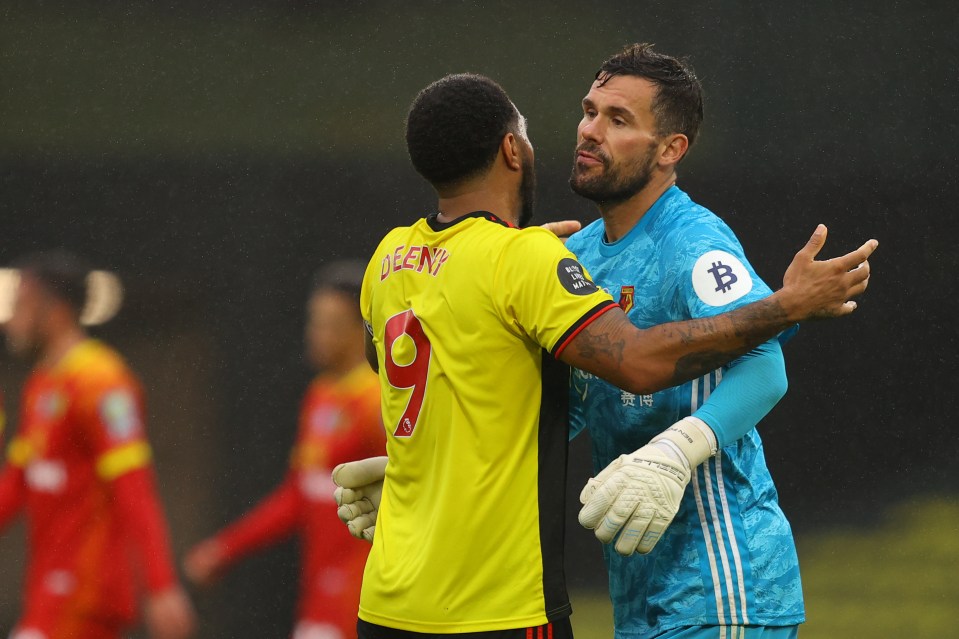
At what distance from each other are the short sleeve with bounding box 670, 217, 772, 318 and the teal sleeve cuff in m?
0.11

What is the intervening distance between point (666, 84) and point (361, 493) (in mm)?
1107

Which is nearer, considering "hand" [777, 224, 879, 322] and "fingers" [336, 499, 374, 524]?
"hand" [777, 224, 879, 322]

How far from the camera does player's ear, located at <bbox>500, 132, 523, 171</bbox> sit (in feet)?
7.11

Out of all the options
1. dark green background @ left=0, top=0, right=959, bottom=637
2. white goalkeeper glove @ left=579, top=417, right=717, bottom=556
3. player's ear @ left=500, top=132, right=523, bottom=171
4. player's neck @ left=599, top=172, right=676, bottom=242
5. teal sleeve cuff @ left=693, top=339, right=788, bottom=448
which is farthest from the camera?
dark green background @ left=0, top=0, right=959, bottom=637

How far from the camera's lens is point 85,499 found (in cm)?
425

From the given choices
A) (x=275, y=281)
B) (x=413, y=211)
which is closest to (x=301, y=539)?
(x=275, y=281)

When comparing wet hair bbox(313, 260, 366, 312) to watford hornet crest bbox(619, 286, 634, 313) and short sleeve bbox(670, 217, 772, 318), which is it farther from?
short sleeve bbox(670, 217, 772, 318)

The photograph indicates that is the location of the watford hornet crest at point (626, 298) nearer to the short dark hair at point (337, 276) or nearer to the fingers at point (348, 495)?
the fingers at point (348, 495)

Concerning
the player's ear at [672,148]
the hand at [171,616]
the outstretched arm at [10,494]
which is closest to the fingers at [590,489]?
the player's ear at [672,148]

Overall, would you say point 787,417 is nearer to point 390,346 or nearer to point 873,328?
point 873,328

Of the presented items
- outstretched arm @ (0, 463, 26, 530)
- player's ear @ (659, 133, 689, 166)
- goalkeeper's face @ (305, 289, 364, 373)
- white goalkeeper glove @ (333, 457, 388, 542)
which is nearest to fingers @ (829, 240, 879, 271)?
player's ear @ (659, 133, 689, 166)

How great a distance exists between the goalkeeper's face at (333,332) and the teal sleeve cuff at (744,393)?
7.58ft

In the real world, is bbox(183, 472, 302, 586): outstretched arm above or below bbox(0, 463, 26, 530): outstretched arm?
below

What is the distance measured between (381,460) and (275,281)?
1936 mm
